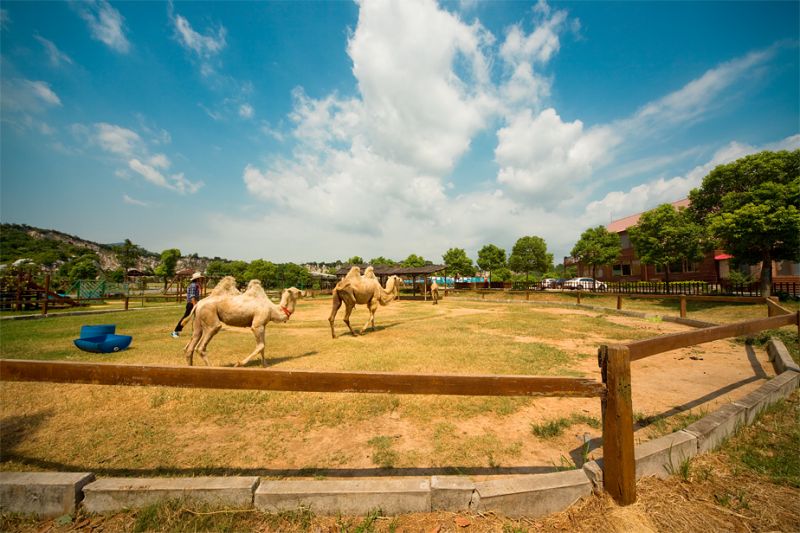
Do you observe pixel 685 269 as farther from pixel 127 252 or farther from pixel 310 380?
pixel 127 252

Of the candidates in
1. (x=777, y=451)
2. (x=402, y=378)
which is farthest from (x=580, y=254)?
(x=402, y=378)

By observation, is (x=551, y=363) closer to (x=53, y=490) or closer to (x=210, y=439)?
(x=210, y=439)

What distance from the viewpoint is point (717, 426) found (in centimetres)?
305

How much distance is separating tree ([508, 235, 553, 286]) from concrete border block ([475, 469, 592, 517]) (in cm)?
4425

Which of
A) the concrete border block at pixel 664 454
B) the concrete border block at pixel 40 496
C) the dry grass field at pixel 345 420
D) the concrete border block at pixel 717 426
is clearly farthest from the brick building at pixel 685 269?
the concrete border block at pixel 40 496

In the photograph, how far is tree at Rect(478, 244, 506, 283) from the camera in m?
49.3

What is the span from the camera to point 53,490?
7.18ft

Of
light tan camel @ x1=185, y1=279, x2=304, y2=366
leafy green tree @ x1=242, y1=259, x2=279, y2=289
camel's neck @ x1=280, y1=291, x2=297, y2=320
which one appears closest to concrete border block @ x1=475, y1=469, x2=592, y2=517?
light tan camel @ x1=185, y1=279, x2=304, y2=366

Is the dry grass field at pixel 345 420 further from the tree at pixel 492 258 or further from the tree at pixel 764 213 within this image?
the tree at pixel 492 258

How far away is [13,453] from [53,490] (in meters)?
1.95

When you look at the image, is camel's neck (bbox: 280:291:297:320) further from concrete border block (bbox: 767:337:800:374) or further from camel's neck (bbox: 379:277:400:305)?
concrete border block (bbox: 767:337:800:374)

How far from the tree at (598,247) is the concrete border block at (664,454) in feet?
127

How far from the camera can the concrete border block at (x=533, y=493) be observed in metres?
2.19

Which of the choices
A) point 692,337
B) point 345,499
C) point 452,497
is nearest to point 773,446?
point 692,337
